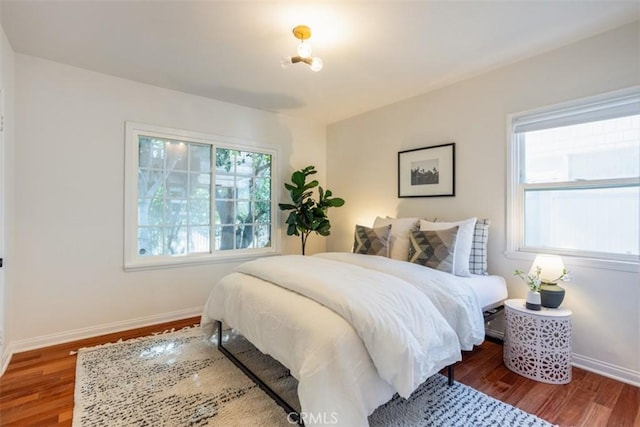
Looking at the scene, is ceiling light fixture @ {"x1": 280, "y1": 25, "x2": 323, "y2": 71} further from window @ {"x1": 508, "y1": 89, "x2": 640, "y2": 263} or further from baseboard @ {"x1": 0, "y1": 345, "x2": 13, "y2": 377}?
baseboard @ {"x1": 0, "y1": 345, "x2": 13, "y2": 377}

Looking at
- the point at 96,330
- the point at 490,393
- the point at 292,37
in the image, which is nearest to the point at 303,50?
the point at 292,37

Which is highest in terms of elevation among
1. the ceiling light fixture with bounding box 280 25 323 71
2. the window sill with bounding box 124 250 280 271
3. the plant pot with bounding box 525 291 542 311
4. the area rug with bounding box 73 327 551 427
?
the ceiling light fixture with bounding box 280 25 323 71

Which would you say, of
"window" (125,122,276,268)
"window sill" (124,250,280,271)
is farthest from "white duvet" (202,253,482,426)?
"window" (125,122,276,268)

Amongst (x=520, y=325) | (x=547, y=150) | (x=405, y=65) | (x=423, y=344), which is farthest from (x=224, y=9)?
(x=520, y=325)

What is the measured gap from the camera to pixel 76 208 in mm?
2838

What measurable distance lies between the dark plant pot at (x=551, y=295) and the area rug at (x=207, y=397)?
0.84 metres

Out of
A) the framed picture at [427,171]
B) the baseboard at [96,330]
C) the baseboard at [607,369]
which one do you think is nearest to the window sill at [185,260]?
the baseboard at [96,330]

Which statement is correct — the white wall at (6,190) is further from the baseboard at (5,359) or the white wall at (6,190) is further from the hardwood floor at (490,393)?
the hardwood floor at (490,393)

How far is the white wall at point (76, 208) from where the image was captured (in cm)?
262

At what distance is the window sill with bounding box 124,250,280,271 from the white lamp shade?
3.02 m

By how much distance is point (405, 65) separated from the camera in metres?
2.81

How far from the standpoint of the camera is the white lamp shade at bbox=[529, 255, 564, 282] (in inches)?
90.7

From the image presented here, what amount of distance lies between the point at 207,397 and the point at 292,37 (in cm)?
260

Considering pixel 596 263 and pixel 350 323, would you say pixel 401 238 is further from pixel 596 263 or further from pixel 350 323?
pixel 350 323
